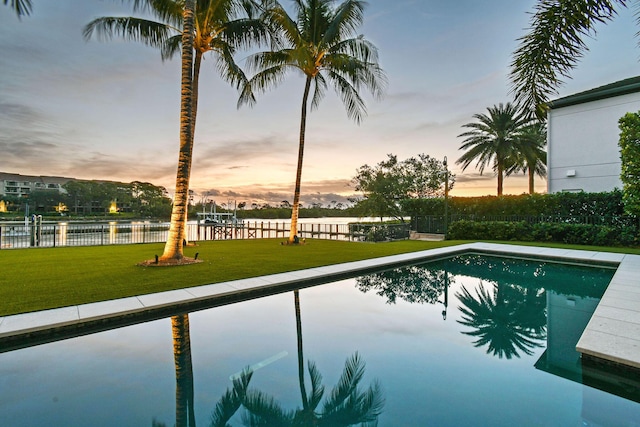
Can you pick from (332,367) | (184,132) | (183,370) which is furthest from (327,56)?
(183,370)

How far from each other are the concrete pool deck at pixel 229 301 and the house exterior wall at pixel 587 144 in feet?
33.3

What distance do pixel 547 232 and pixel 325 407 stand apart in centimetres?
1512

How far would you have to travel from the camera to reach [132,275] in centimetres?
646

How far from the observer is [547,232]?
13812 millimetres

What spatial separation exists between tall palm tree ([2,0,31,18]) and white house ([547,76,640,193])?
18239 mm

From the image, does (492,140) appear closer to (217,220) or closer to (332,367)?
(332,367)

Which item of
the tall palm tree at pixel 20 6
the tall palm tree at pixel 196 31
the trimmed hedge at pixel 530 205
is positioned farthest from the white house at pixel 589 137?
the tall palm tree at pixel 20 6

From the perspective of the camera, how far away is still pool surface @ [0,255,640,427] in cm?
249

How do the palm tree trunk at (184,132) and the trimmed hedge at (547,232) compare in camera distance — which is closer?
the palm tree trunk at (184,132)

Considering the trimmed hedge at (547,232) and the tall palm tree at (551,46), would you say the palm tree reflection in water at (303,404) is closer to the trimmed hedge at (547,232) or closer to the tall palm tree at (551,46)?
the tall palm tree at (551,46)

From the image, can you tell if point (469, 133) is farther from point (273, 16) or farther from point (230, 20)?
point (230, 20)

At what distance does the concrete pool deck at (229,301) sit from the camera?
3.34m

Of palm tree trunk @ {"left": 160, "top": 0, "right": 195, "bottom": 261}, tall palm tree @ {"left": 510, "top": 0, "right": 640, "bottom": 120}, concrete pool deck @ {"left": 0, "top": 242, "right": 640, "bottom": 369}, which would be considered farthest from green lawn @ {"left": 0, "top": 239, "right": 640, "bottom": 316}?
tall palm tree @ {"left": 510, "top": 0, "right": 640, "bottom": 120}

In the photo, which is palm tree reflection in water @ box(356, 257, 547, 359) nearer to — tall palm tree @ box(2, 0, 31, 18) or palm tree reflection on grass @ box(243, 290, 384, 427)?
palm tree reflection on grass @ box(243, 290, 384, 427)
